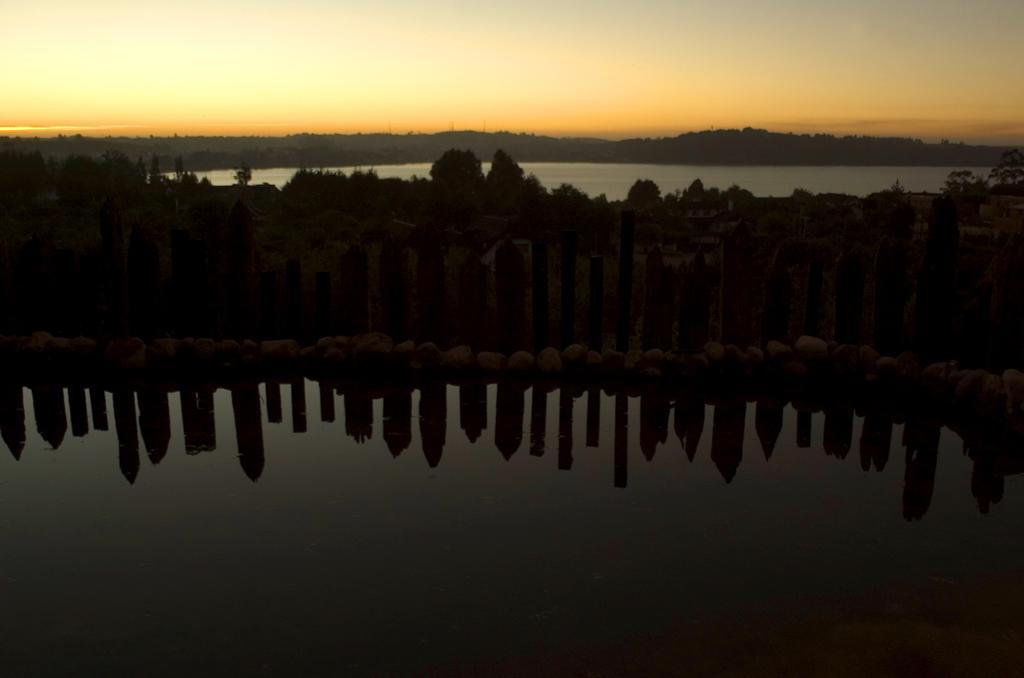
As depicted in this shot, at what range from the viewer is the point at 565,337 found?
841 centimetres

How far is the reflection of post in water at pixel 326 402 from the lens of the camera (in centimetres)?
694

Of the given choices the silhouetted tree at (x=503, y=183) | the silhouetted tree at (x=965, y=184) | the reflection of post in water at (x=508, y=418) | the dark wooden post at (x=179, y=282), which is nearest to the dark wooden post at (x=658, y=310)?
the reflection of post in water at (x=508, y=418)

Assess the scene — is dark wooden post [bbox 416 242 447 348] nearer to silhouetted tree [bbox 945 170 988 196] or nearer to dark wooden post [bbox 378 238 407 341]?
dark wooden post [bbox 378 238 407 341]

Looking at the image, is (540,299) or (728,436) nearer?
(728,436)

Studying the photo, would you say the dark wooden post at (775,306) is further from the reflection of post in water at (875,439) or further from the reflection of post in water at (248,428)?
the reflection of post in water at (248,428)

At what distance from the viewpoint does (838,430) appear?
6.64 meters

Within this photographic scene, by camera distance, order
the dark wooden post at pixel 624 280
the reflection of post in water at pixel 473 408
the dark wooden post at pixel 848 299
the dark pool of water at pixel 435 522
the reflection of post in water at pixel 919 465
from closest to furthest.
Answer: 1. the dark pool of water at pixel 435 522
2. the reflection of post in water at pixel 919 465
3. the reflection of post in water at pixel 473 408
4. the dark wooden post at pixel 848 299
5. the dark wooden post at pixel 624 280

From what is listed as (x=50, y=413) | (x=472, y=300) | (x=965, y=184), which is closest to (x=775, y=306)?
(x=472, y=300)

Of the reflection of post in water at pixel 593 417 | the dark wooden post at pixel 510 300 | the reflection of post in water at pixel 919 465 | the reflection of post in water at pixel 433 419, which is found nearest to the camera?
the reflection of post in water at pixel 919 465

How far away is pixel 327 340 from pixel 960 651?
6165mm

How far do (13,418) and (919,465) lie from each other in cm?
688

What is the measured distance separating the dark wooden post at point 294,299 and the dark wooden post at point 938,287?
5843 millimetres

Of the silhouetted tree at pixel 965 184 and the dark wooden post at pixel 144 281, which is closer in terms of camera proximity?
the dark wooden post at pixel 144 281

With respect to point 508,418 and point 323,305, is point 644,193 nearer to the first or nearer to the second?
point 323,305
